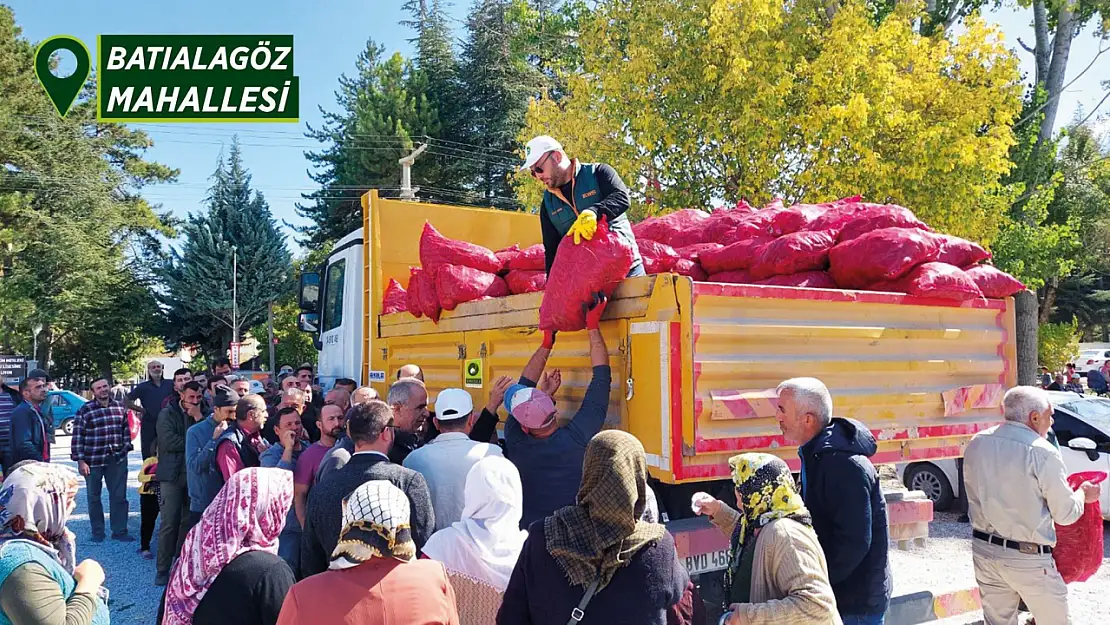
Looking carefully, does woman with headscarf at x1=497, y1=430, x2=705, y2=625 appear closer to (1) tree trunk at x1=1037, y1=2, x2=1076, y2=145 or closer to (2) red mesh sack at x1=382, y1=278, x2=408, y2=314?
(2) red mesh sack at x1=382, y1=278, x2=408, y2=314

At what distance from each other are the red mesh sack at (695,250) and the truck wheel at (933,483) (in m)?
4.95

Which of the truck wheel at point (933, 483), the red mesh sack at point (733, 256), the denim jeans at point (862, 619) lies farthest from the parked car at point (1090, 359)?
the denim jeans at point (862, 619)

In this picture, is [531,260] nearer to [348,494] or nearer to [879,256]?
[879,256]

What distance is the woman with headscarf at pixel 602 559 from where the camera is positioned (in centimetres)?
199

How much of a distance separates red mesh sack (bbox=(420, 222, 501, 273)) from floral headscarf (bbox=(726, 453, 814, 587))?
294 centimetres

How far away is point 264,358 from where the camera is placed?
33281 mm

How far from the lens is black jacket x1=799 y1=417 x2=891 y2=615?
266 centimetres

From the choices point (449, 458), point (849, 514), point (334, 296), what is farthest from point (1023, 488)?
point (334, 296)

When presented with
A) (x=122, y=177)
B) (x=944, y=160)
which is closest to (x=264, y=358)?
(x=122, y=177)

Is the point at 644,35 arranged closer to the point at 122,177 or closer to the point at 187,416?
the point at 187,416

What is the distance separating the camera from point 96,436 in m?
7.68

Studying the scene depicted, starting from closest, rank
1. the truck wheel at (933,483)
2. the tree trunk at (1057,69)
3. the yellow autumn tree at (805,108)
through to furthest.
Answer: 1. the truck wheel at (933,483)
2. the yellow autumn tree at (805,108)
3. the tree trunk at (1057,69)

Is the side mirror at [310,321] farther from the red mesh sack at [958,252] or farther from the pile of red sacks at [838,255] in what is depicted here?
the red mesh sack at [958,252]

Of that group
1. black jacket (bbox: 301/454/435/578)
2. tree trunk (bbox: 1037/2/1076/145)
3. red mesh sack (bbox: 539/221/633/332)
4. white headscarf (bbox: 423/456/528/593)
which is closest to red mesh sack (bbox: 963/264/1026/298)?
red mesh sack (bbox: 539/221/633/332)
